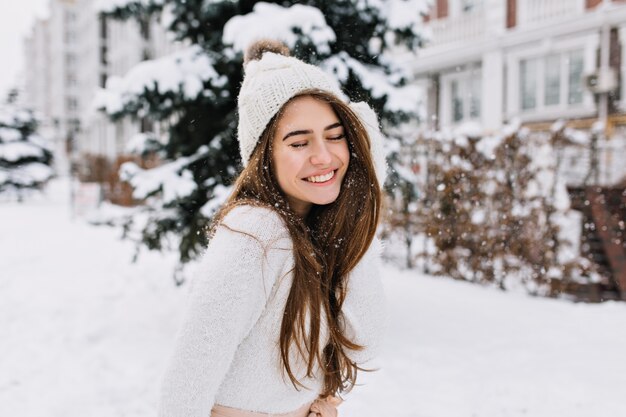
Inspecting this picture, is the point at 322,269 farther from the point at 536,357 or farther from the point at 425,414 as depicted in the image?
the point at 536,357

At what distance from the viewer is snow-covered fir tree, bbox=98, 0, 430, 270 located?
14.6 ft

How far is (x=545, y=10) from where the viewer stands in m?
14.7

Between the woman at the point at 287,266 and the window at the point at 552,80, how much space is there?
607 inches

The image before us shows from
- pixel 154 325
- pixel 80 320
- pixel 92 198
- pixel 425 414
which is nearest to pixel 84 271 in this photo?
pixel 80 320

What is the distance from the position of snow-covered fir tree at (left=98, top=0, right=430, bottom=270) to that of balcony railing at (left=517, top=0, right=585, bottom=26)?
11.5m

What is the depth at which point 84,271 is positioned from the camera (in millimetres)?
8133

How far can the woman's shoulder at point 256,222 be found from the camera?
124 centimetres

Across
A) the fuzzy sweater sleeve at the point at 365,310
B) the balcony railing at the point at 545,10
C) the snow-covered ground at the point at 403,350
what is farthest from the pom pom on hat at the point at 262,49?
the balcony railing at the point at 545,10

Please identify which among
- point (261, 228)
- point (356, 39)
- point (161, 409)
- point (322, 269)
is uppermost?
point (356, 39)

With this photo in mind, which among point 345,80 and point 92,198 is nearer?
point 345,80

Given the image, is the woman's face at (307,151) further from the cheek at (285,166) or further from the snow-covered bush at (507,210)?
the snow-covered bush at (507,210)

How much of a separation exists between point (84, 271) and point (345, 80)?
5919mm

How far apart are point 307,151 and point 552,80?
623 inches

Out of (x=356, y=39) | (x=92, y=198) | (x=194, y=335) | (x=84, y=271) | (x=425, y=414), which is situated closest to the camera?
(x=194, y=335)
